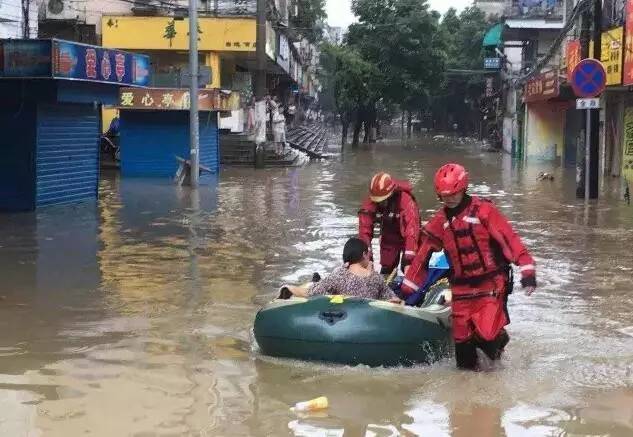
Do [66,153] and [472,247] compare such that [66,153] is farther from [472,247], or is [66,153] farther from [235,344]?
[472,247]

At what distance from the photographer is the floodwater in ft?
19.0

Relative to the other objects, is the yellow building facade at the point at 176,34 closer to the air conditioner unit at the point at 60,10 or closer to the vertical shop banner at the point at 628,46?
the air conditioner unit at the point at 60,10

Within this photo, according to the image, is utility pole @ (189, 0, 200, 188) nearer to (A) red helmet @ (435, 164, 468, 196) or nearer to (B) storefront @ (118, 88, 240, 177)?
(B) storefront @ (118, 88, 240, 177)

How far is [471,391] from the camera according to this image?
20.9ft

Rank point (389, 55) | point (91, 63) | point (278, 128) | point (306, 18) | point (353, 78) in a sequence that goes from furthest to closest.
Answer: point (306, 18)
point (389, 55)
point (353, 78)
point (278, 128)
point (91, 63)

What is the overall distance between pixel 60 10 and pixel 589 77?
2396cm

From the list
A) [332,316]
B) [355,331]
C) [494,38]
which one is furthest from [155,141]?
[494,38]

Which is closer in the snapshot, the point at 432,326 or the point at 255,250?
the point at 432,326

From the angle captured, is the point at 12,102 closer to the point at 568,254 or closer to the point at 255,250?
the point at 255,250

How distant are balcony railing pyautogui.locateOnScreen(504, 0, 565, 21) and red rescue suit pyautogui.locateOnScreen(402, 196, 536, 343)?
41723 millimetres

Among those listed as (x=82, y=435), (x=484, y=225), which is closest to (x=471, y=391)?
(x=484, y=225)

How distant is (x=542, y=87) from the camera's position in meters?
34.5

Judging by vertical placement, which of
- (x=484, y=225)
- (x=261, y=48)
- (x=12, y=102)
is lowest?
(x=484, y=225)

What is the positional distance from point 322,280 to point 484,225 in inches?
59.0
